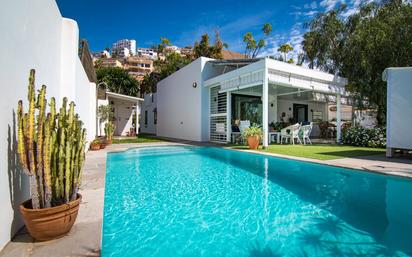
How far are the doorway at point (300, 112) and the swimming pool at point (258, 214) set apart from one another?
1490 centimetres

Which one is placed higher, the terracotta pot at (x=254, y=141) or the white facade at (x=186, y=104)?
the white facade at (x=186, y=104)

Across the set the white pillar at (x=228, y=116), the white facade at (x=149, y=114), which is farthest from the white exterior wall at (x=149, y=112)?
the white pillar at (x=228, y=116)

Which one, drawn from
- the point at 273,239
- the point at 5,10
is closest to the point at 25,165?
the point at 5,10

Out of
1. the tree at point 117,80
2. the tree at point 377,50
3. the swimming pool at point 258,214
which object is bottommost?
the swimming pool at point 258,214

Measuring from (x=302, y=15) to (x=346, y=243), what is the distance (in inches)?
977

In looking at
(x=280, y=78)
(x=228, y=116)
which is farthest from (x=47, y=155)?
(x=228, y=116)

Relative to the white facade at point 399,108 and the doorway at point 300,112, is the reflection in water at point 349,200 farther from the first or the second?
the doorway at point 300,112

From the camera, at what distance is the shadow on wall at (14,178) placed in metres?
2.54

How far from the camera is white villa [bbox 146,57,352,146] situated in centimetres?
1162

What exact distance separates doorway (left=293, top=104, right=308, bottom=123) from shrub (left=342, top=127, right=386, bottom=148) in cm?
752

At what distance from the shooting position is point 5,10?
2457 mm

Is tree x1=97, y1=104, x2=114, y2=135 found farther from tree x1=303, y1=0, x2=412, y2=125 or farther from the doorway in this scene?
tree x1=303, y1=0, x2=412, y2=125

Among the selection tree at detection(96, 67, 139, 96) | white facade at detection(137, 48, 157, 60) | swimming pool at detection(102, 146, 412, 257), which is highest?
white facade at detection(137, 48, 157, 60)

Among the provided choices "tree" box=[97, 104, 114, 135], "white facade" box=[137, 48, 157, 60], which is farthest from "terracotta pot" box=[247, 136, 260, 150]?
"white facade" box=[137, 48, 157, 60]
